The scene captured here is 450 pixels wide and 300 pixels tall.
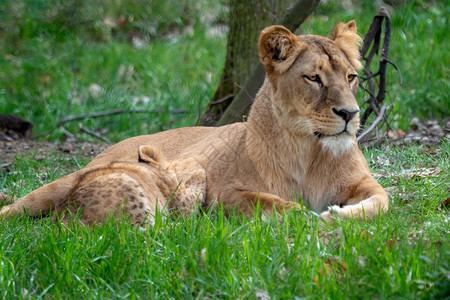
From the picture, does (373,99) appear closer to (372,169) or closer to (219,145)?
(372,169)

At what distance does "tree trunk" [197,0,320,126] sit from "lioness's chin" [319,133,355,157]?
5.72ft

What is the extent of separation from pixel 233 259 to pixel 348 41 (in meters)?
2.08

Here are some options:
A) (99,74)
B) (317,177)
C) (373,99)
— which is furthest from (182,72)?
(317,177)

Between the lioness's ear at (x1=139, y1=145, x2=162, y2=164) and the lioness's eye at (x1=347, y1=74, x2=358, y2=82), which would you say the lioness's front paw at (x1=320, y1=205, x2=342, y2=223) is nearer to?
the lioness's eye at (x1=347, y1=74, x2=358, y2=82)

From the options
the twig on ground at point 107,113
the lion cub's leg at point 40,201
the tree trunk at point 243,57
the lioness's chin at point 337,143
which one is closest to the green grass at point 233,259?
the lion cub's leg at point 40,201

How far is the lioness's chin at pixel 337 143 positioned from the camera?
4.29 meters

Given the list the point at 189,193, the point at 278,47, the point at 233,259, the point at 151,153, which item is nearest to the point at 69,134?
the point at 151,153

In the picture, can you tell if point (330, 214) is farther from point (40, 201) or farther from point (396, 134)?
point (396, 134)

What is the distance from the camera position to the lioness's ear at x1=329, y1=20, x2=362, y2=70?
4.64 m

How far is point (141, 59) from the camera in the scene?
10062 mm

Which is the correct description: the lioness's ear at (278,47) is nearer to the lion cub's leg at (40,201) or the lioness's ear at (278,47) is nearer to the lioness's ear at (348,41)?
the lioness's ear at (348,41)

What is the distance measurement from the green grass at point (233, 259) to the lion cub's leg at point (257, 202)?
239mm

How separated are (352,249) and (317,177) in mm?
1420

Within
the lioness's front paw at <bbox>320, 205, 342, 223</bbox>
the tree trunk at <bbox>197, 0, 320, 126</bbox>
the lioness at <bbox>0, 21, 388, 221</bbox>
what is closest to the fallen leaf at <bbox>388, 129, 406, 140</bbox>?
the tree trunk at <bbox>197, 0, 320, 126</bbox>
